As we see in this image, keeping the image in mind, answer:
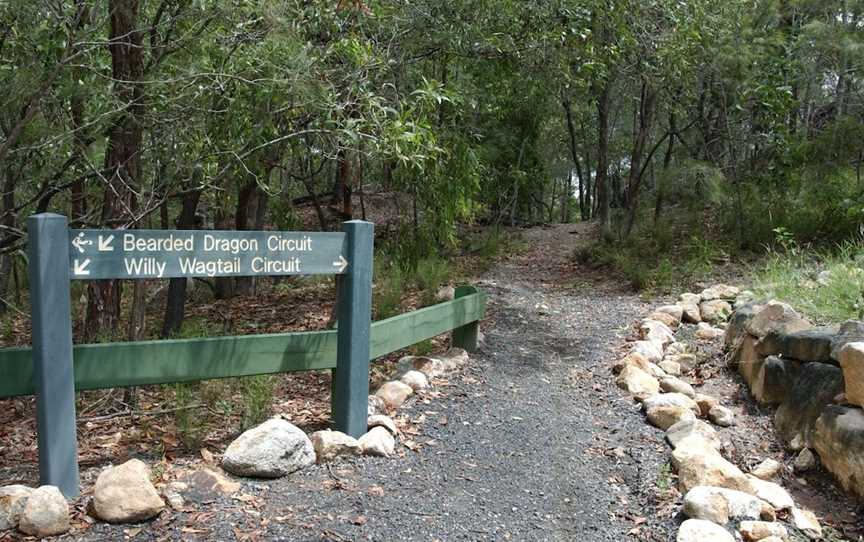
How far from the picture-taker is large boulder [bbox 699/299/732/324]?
7223 mm

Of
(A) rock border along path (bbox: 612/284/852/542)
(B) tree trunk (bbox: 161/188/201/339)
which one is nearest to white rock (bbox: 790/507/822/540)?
(A) rock border along path (bbox: 612/284/852/542)

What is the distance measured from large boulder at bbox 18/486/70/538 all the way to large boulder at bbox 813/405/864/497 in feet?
12.5

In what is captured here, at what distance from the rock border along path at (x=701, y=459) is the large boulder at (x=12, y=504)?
9.22 feet

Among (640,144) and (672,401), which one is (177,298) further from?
(640,144)

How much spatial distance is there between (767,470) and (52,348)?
3.79 meters

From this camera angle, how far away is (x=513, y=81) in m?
8.42

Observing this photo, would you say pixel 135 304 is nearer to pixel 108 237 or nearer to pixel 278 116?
pixel 278 116

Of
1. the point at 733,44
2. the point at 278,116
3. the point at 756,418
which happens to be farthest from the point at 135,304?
the point at 733,44

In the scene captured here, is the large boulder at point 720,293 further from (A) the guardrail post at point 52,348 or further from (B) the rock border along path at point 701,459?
(A) the guardrail post at point 52,348

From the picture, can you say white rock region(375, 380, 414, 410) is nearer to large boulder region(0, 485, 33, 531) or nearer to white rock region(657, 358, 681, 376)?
large boulder region(0, 485, 33, 531)

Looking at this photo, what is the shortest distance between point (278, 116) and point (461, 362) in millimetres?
2397

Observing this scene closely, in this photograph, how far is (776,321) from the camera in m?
5.12

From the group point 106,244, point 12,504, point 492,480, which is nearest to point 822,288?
point 492,480

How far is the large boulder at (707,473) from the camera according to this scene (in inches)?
137
